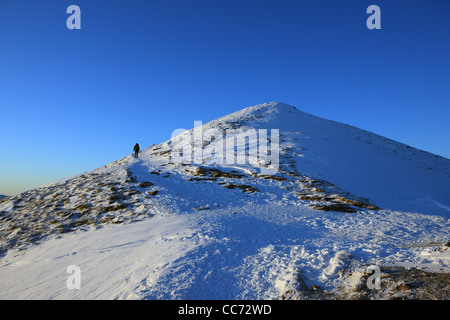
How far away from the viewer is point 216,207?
16219 millimetres

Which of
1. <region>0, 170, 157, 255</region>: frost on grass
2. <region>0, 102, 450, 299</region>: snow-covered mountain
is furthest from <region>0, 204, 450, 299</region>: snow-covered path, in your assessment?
<region>0, 170, 157, 255</region>: frost on grass

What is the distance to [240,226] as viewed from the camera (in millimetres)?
12453

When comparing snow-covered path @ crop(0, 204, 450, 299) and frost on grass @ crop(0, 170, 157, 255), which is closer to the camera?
snow-covered path @ crop(0, 204, 450, 299)

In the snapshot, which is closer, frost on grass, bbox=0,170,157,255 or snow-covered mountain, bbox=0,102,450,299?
snow-covered mountain, bbox=0,102,450,299

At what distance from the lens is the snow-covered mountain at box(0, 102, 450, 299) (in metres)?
7.69

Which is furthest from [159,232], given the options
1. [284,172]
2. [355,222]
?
[284,172]

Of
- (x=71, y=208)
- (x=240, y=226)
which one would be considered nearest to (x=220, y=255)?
(x=240, y=226)

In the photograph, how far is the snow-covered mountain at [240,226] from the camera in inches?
303

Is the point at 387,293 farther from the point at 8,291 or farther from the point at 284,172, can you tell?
the point at 284,172

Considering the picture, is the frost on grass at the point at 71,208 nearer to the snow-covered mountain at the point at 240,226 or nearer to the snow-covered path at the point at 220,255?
the snow-covered mountain at the point at 240,226

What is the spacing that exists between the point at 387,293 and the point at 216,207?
1101 cm

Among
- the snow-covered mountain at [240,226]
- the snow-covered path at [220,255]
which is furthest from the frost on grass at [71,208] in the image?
the snow-covered path at [220,255]

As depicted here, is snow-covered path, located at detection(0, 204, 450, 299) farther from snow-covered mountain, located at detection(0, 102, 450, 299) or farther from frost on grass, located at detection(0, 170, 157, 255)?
frost on grass, located at detection(0, 170, 157, 255)

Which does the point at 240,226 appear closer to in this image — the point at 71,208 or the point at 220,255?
the point at 220,255
